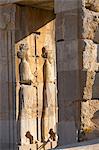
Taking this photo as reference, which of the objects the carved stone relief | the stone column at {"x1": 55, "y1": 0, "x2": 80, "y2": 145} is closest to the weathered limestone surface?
the stone column at {"x1": 55, "y1": 0, "x2": 80, "y2": 145}

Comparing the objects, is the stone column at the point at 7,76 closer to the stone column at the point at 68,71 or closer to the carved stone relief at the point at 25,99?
the carved stone relief at the point at 25,99

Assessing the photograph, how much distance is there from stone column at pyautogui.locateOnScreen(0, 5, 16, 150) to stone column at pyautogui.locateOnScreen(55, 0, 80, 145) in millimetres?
2317

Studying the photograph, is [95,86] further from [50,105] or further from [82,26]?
[50,105]

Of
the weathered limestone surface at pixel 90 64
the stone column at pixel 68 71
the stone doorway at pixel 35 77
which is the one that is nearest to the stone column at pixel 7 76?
the stone doorway at pixel 35 77

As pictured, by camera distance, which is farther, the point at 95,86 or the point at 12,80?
the point at 12,80

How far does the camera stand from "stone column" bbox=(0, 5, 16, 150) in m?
11.7

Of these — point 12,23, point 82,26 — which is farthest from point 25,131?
point 82,26

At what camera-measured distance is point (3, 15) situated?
11766 mm

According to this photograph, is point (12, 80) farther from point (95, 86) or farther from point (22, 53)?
point (95, 86)

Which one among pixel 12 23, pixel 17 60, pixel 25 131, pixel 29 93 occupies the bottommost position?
pixel 25 131

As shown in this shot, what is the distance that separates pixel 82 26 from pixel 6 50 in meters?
2.94

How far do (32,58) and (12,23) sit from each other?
983mm

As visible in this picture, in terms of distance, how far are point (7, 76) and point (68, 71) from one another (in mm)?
2608

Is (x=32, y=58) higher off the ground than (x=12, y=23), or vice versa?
(x=12, y=23)
